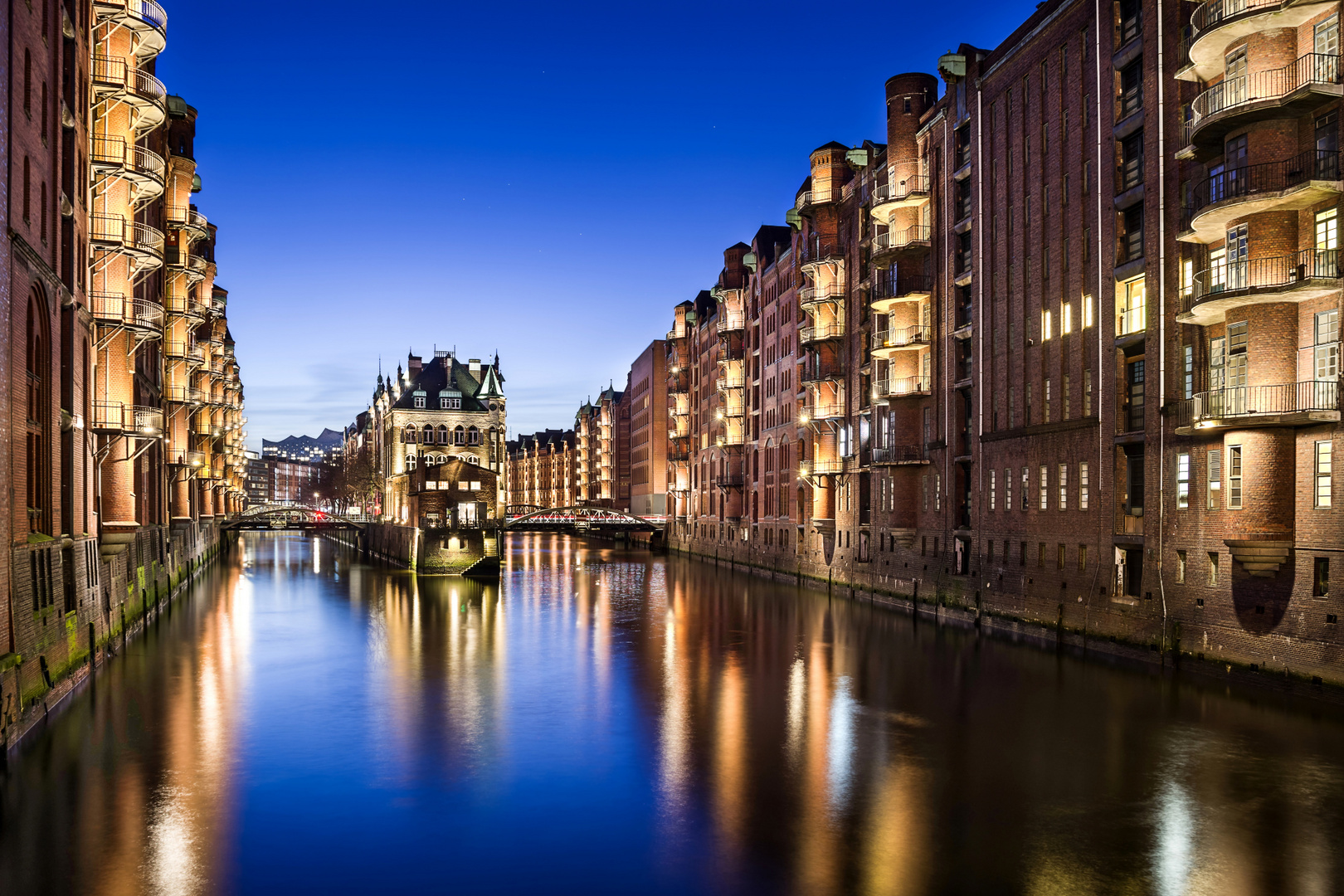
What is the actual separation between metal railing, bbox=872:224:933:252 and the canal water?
22.2 metres

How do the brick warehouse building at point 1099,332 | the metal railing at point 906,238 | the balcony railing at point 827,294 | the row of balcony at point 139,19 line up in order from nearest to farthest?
the brick warehouse building at point 1099,332, the row of balcony at point 139,19, the metal railing at point 906,238, the balcony railing at point 827,294

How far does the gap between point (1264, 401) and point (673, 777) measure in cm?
1917

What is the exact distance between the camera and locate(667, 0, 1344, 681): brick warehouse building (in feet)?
96.8

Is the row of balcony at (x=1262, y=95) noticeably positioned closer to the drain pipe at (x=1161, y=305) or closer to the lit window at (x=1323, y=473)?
the drain pipe at (x=1161, y=305)

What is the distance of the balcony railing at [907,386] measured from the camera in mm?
55750

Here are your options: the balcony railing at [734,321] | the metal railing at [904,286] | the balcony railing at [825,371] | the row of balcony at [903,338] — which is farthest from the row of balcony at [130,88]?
the balcony railing at [734,321]

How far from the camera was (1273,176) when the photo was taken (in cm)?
2967

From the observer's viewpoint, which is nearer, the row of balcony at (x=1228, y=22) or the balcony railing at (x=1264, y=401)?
the balcony railing at (x=1264, y=401)

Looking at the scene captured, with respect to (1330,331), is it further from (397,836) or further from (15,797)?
(15,797)

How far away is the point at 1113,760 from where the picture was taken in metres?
24.7

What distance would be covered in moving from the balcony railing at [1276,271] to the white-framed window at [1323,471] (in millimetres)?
4375

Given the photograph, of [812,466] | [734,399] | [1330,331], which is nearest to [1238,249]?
[1330,331]

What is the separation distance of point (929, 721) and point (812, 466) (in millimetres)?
42421

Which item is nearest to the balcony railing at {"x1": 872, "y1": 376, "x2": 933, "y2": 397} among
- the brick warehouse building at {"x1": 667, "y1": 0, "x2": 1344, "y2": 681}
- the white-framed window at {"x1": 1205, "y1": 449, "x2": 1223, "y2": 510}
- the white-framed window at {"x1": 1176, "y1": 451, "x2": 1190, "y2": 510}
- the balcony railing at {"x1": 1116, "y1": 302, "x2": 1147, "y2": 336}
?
the brick warehouse building at {"x1": 667, "y1": 0, "x2": 1344, "y2": 681}
